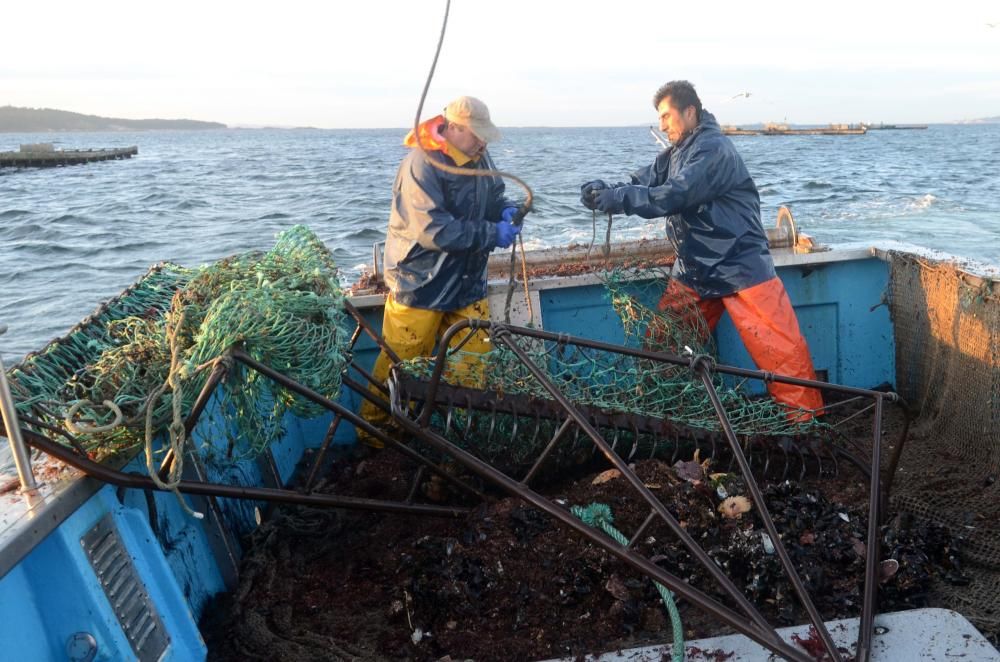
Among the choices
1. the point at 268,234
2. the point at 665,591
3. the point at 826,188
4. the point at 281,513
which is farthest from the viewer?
the point at 826,188

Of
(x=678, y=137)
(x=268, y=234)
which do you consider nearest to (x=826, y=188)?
(x=268, y=234)

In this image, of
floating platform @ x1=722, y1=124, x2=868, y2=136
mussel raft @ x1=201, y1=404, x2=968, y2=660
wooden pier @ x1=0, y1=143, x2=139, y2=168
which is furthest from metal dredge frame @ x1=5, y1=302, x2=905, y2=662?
floating platform @ x1=722, y1=124, x2=868, y2=136

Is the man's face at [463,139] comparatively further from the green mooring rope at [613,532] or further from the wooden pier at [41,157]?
the wooden pier at [41,157]

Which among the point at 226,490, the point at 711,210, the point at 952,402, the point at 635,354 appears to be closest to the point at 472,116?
the point at 711,210

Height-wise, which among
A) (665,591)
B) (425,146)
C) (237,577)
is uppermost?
(425,146)

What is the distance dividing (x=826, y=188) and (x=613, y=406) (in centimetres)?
2382

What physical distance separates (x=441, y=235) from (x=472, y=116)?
65cm

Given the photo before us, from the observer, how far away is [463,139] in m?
4.36

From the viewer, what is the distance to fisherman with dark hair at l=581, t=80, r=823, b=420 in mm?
4617

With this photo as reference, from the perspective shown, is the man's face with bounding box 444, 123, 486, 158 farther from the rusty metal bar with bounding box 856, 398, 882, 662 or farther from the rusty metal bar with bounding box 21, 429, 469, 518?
the rusty metal bar with bounding box 856, 398, 882, 662

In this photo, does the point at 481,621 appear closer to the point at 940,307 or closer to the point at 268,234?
the point at 940,307

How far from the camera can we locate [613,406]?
388 centimetres

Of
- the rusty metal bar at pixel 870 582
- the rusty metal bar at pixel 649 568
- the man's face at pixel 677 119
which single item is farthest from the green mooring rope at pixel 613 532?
the man's face at pixel 677 119

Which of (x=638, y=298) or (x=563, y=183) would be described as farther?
(x=563, y=183)
